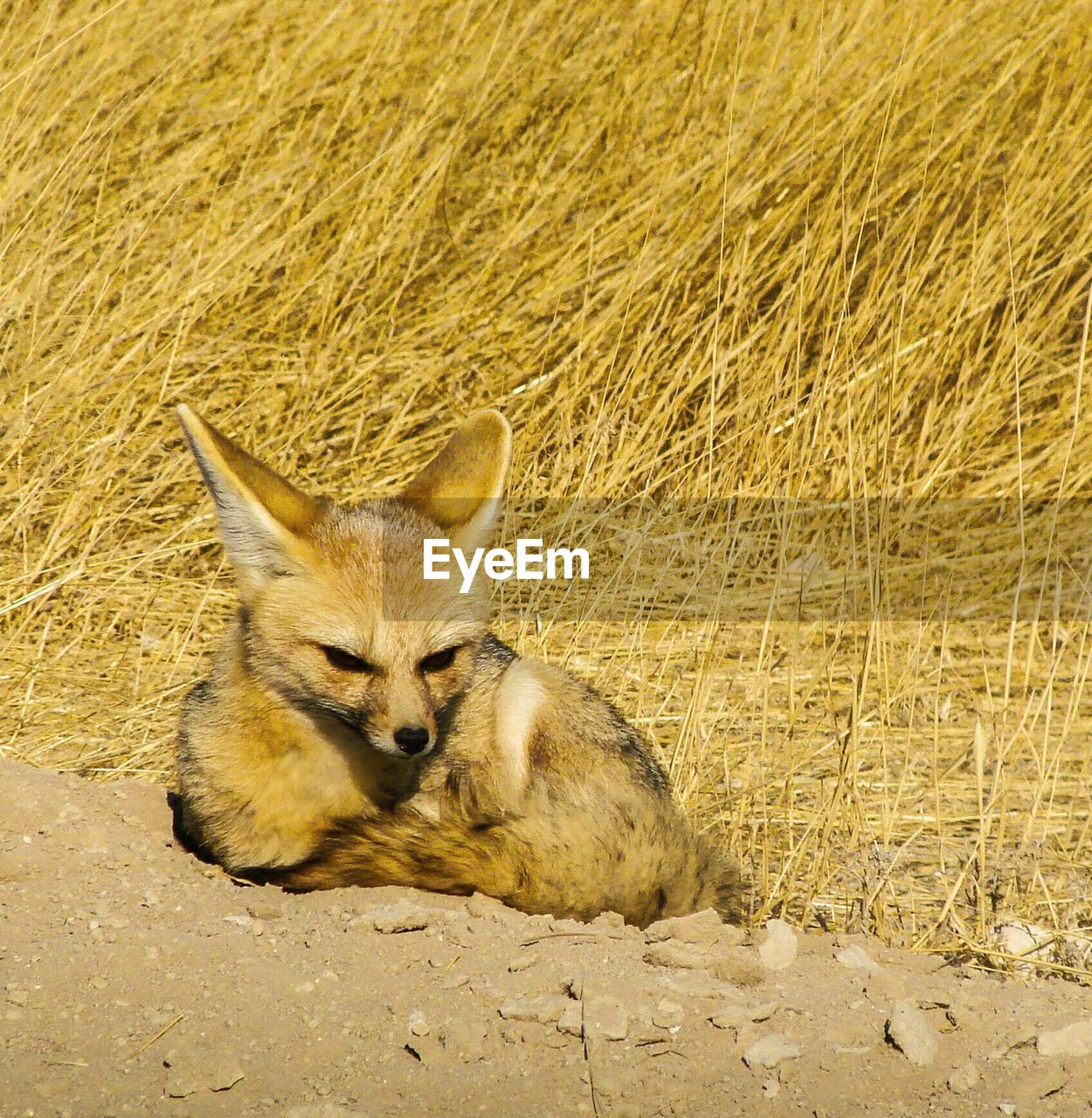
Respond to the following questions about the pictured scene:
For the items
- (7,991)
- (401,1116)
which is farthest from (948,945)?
(7,991)

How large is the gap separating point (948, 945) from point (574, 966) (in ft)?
3.49

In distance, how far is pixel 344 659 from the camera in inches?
123

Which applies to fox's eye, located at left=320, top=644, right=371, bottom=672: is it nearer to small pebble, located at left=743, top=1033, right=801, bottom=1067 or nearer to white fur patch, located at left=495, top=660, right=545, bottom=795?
white fur patch, located at left=495, top=660, right=545, bottom=795

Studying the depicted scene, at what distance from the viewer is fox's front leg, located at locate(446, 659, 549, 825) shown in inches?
133

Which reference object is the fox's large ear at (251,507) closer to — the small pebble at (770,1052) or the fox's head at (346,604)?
the fox's head at (346,604)

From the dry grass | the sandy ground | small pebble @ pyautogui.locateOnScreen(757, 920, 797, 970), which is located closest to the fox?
the sandy ground

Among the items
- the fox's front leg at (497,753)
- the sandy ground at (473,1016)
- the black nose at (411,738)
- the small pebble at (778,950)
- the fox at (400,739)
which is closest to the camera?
the sandy ground at (473,1016)

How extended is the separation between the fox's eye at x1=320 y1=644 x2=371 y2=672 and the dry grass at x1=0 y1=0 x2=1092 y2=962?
1517 mm

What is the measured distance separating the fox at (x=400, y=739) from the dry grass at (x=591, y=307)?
1.03 m

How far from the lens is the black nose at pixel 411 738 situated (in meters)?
2.93

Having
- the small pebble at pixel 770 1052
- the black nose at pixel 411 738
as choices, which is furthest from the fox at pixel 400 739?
the small pebble at pixel 770 1052

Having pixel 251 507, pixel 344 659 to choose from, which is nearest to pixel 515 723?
pixel 344 659

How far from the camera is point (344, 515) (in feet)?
11.1

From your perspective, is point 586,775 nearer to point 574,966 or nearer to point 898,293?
point 574,966
